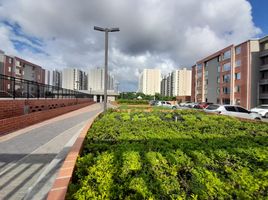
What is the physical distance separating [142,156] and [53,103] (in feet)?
51.5

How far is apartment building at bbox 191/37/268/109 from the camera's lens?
40.9m

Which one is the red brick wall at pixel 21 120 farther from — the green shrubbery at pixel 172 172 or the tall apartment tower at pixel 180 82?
the tall apartment tower at pixel 180 82

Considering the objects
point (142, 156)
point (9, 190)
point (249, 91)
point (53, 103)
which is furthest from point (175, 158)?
point (249, 91)

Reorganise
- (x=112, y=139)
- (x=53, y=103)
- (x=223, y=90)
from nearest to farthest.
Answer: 1. (x=112, y=139)
2. (x=53, y=103)
3. (x=223, y=90)

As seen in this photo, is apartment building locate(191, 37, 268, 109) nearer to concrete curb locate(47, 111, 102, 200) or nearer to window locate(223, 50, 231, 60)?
window locate(223, 50, 231, 60)

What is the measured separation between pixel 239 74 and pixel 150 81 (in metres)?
106

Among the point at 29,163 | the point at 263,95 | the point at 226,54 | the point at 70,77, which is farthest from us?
the point at 70,77

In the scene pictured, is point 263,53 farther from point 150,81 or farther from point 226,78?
point 150,81

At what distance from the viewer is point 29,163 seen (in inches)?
204

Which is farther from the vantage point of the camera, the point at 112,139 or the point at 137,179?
the point at 112,139

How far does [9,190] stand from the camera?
3631 millimetres

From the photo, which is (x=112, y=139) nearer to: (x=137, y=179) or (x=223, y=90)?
(x=137, y=179)

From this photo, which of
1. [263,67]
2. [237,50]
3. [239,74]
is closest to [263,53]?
[263,67]

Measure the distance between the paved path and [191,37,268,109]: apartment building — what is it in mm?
44768
